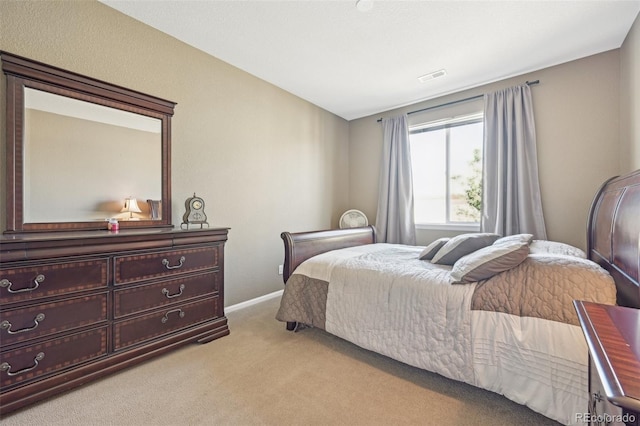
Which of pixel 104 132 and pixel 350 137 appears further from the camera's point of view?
pixel 350 137

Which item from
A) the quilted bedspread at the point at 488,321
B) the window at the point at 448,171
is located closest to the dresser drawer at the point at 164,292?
the quilted bedspread at the point at 488,321

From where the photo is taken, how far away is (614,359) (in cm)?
55

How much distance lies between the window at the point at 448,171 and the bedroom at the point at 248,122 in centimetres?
42

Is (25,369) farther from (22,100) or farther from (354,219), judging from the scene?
(354,219)

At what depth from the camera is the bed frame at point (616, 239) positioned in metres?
1.22

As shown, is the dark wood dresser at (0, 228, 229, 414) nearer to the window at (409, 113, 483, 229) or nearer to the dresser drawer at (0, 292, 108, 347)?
the dresser drawer at (0, 292, 108, 347)

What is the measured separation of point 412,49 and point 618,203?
2038 millimetres

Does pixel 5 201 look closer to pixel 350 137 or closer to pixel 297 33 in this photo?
pixel 297 33

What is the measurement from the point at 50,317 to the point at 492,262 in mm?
2490

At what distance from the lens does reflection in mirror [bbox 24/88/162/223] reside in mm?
1842

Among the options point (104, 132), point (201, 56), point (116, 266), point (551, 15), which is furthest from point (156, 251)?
point (551, 15)

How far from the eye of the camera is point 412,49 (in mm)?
2654

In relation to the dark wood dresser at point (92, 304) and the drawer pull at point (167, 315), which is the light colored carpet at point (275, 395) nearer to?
the dark wood dresser at point (92, 304)

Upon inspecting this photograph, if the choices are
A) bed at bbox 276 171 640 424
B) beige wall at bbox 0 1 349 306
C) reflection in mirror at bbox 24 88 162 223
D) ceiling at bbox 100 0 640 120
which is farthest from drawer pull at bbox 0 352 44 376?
ceiling at bbox 100 0 640 120
